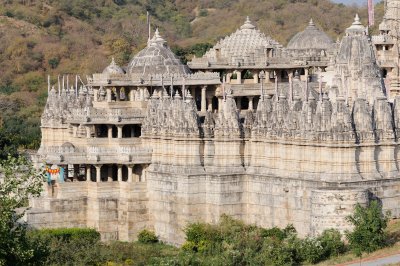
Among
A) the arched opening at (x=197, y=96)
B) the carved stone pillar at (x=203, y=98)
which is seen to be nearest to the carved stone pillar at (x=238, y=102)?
the arched opening at (x=197, y=96)

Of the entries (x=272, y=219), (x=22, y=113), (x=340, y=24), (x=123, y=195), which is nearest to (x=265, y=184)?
(x=272, y=219)

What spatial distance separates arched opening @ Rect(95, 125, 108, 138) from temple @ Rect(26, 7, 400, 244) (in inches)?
1.8

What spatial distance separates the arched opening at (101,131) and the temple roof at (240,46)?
29.1ft

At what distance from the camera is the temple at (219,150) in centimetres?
5862

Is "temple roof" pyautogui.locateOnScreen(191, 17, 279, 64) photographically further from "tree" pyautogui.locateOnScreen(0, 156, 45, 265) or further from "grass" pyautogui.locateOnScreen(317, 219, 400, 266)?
"tree" pyautogui.locateOnScreen(0, 156, 45, 265)

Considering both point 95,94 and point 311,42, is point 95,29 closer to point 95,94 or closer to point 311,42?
point 311,42

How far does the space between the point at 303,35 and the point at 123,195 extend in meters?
19.5

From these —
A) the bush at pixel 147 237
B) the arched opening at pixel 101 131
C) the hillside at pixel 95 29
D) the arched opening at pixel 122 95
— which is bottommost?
the bush at pixel 147 237

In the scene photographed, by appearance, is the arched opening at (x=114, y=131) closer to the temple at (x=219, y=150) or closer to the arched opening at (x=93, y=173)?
the temple at (x=219, y=150)

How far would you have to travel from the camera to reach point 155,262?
179ft

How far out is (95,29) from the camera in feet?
479

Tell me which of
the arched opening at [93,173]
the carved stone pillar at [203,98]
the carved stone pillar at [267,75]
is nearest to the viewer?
the arched opening at [93,173]

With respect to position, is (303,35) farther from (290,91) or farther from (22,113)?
(22,113)

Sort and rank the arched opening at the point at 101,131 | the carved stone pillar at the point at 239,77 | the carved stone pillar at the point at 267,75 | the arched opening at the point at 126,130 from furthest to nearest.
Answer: the carved stone pillar at the point at 239,77 → the carved stone pillar at the point at 267,75 → the arched opening at the point at 101,131 → the arched opening at the point at 126,130
